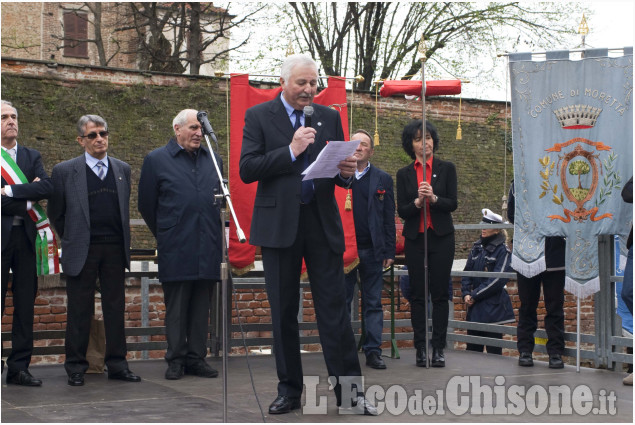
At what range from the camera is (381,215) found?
7844 mm

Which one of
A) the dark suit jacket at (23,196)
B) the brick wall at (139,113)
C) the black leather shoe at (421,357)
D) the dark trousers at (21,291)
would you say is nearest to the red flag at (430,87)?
the black leather shoe at (421,357)

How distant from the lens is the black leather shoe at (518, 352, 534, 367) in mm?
7695

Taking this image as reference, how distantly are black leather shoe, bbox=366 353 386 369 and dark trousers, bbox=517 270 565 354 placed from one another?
3.91ft

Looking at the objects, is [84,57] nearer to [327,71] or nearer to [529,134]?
[327,71]

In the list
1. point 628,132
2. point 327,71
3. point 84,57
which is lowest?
point 628,132

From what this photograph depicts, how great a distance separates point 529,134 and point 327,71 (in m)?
18.6

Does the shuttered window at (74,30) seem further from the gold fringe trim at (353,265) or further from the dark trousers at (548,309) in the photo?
the dark trousers at (548,309)

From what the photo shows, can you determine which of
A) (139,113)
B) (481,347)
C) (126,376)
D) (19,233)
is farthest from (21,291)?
(139,113)

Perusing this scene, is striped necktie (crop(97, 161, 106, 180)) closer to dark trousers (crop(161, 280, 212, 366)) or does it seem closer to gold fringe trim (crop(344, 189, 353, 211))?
dark trousers (crop(161, 280, 212, 366))

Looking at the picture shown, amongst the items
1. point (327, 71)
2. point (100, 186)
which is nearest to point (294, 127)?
point (100, 186)

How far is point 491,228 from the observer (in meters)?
8.80

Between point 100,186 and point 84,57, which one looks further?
point 84,57

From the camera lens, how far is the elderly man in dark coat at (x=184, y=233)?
7.06 metres

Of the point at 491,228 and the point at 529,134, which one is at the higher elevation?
the point at 529,134
